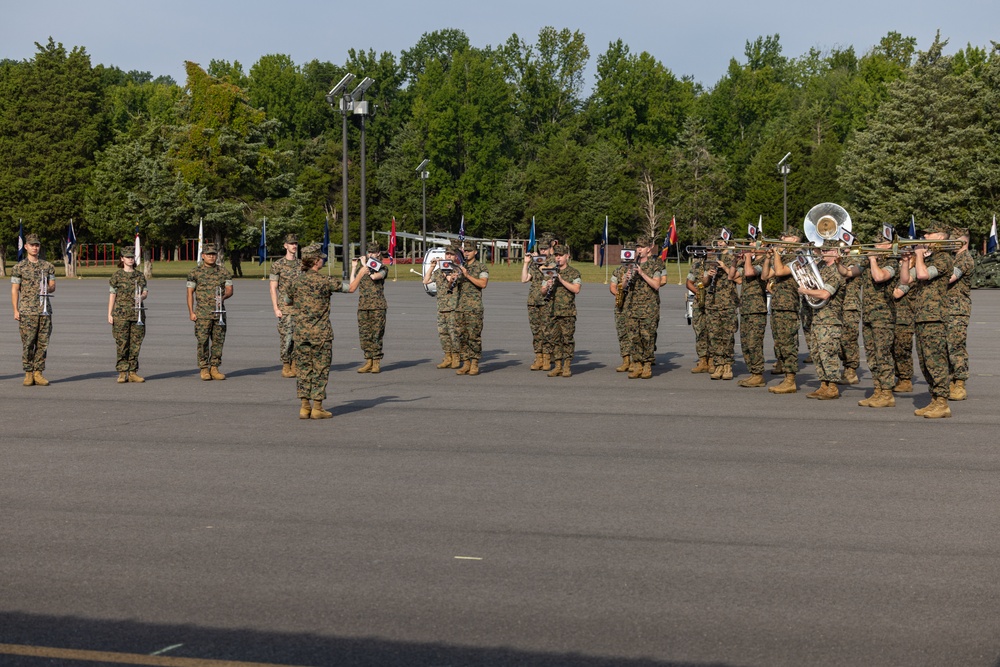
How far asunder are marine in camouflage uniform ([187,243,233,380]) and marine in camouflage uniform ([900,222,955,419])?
29.7 feet

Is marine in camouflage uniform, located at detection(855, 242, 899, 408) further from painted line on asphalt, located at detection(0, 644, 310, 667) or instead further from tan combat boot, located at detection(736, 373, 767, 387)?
painted line on asphalt, located at detection(0, 644, 310, 667)

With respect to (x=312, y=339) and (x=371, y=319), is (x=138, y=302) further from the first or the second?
(x=312, y=339)

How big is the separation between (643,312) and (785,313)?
2.07 meters

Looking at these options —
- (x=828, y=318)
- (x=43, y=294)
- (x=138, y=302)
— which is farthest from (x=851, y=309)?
(x=43, y=294)

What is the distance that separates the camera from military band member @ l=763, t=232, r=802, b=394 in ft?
54.8

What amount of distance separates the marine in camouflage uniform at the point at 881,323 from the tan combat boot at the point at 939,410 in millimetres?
817

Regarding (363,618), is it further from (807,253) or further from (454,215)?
(454,215)

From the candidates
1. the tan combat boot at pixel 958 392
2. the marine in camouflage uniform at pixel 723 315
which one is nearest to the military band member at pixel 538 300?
the marine in camouflage uniform at pixel 723 315

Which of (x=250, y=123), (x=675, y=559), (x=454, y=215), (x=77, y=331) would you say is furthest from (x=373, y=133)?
(x=675, y=559)

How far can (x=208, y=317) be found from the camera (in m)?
17.8

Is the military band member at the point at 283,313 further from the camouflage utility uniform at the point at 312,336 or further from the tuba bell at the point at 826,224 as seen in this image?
the tuba bell at the point at 826,224

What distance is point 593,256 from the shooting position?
108125mm

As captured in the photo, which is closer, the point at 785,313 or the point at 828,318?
the point at 828,318

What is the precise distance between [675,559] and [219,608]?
2.68 meters
